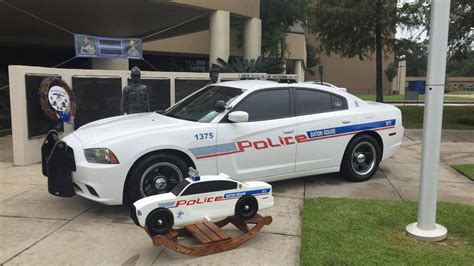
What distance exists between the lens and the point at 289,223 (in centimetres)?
518

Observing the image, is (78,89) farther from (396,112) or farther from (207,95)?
(396,112)

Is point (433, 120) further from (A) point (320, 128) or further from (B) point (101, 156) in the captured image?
(B) point (101, 156)

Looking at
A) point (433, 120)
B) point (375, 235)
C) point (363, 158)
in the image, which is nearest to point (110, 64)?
point (363, 158)

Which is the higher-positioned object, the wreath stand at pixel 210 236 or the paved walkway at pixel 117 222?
the wreath stand at pixel 210 236

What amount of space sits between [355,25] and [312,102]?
17686 mm

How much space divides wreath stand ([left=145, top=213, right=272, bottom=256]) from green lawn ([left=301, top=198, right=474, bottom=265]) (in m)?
0.54

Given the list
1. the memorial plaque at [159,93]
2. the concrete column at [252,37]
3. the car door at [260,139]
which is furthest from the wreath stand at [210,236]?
the concrete column at [252,37]

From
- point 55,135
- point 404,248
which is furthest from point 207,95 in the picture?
point 404,248

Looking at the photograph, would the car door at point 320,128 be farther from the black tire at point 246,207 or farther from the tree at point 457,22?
the tree at point 457,22

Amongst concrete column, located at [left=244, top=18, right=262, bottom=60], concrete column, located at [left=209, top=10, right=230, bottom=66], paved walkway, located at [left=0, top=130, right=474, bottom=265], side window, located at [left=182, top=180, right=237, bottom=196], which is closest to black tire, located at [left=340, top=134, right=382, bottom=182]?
paved walkway, located at [left=0, top=130, right=474, bottom=265]

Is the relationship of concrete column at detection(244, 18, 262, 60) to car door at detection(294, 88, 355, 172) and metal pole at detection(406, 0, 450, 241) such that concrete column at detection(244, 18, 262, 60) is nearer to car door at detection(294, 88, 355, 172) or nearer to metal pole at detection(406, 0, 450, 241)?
car door at detection(294, 88, 355, 172)

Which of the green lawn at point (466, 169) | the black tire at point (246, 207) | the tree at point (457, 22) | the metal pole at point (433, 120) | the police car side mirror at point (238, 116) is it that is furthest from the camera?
the tree at point (457, 22)

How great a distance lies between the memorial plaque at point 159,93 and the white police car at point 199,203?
6.54m

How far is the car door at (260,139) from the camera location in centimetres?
574
